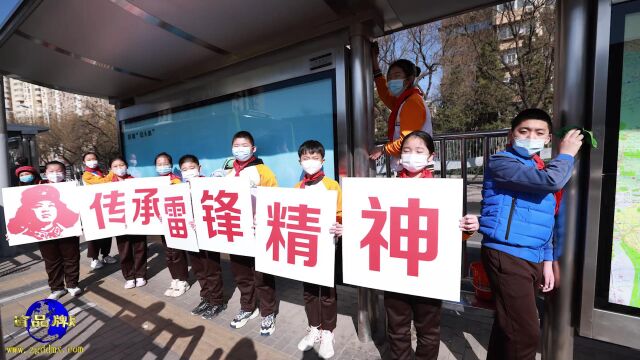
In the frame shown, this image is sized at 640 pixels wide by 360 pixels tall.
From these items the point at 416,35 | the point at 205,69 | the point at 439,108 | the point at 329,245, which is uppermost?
the point at 416,35

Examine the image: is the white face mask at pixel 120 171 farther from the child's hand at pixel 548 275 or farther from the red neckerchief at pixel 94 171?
the child's hand at pixel 548 275

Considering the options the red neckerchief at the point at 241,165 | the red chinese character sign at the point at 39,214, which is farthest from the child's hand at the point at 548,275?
the red chinese character sign at the point at 39,214

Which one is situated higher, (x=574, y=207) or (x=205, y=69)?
(x=205, y=69)

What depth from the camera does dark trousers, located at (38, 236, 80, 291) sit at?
3.96 m

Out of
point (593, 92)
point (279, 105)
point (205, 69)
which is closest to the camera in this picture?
point (593, 92)

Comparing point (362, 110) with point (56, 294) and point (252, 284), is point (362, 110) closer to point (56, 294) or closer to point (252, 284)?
point (252, 284)

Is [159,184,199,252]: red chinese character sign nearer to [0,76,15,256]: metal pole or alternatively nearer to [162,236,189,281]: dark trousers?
[162,236,189,281]: dark trousers

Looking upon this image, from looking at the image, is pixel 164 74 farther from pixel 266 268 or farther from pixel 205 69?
pixel 266 268

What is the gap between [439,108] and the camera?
658 inches

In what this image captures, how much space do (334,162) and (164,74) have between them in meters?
3.34

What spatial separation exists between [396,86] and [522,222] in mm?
1514

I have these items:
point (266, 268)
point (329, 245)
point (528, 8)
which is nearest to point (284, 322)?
point (266, 268)

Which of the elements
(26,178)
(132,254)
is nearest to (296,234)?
(132,254)

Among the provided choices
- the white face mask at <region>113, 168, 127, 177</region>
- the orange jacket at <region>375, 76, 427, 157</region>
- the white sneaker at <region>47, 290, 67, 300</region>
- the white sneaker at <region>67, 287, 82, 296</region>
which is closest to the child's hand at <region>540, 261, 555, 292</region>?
the orange jacket at <region>375, 76, 427, 157</region>
